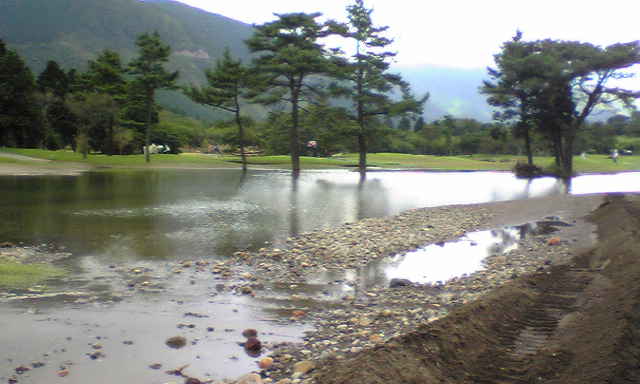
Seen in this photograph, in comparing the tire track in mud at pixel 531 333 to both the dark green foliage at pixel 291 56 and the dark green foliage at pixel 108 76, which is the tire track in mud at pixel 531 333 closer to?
the dark green foliage at pixel 291 56

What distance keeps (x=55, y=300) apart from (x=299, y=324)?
409 centimetres

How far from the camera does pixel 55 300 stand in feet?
26.4

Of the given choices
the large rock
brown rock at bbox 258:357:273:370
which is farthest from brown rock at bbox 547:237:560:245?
brown rock at bbox 258:357:273:370

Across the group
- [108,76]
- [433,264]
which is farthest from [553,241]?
[108,76]

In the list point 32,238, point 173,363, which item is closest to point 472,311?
point 173,363

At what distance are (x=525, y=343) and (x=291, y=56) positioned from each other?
4007cm

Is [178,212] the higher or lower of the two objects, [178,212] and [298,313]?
the higher

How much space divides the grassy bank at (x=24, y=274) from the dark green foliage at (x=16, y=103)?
2362 inches

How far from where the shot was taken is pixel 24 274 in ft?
31.1

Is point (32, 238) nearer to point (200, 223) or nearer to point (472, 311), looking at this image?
point (200, 223)

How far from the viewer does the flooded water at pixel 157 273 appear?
5.97 metres

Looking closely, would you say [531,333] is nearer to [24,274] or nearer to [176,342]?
[176,342]

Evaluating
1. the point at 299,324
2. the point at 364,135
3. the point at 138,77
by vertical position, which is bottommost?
the point at 299,324

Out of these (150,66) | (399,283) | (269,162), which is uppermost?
(150,66)
